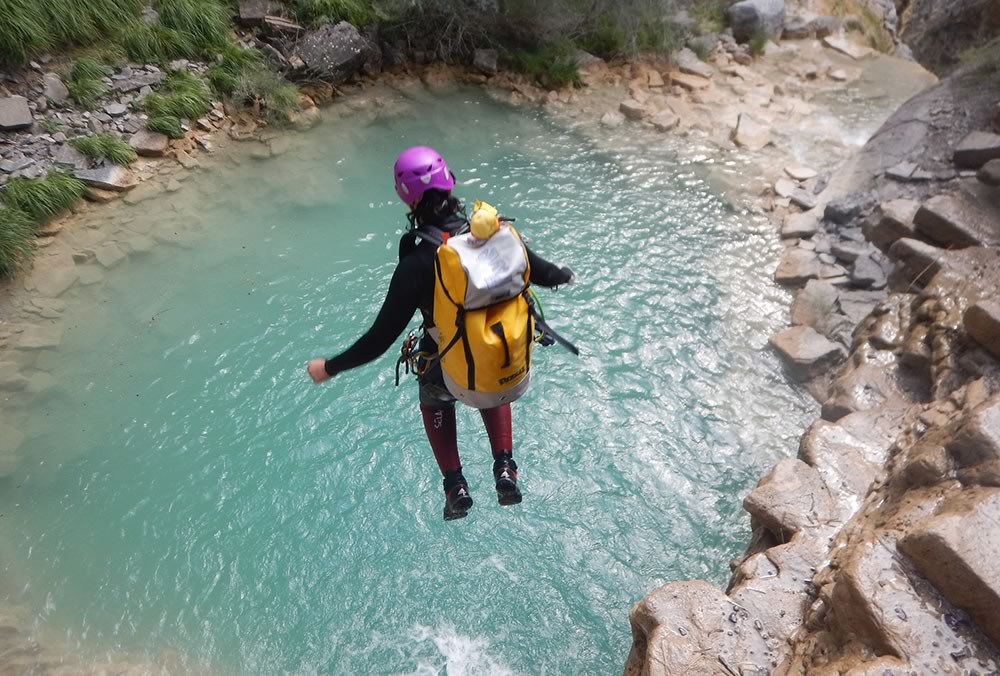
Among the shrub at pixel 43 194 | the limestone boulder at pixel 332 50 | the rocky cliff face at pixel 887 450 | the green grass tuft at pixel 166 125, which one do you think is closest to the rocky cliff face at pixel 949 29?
the rocky cliff face at pixel 887 450

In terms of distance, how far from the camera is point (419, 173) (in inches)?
93.7

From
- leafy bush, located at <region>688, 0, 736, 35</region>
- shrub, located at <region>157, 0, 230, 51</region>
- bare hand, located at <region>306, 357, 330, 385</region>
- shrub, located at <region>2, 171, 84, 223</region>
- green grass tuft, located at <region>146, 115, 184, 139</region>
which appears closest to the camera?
bare hand, located at <region>306, 357, 330, 385</region>

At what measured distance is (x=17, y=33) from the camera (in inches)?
265

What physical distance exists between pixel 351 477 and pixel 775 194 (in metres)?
5.73

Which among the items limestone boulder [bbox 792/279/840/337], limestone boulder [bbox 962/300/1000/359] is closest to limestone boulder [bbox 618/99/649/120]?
limestone boulder [bbox 792/279/840/337]

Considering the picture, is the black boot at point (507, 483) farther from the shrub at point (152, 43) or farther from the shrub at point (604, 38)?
the shrub at point (604, 38)

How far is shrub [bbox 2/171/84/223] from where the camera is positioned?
6051mm

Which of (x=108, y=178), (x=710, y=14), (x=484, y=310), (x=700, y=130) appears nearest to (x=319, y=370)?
(x=484, y=310)

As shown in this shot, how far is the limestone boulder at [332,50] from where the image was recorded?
8.14 metres

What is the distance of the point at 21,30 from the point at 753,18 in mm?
10391

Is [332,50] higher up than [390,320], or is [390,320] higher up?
[390,320]

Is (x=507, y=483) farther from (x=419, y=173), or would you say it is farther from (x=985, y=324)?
(x=985, y=324)

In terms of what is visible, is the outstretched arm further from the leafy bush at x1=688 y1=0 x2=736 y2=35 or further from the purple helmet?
the leafy bush at x1=688 y1=0 x2=736 y2=35

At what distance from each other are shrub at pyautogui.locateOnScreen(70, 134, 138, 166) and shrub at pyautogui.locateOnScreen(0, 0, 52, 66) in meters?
1.17
